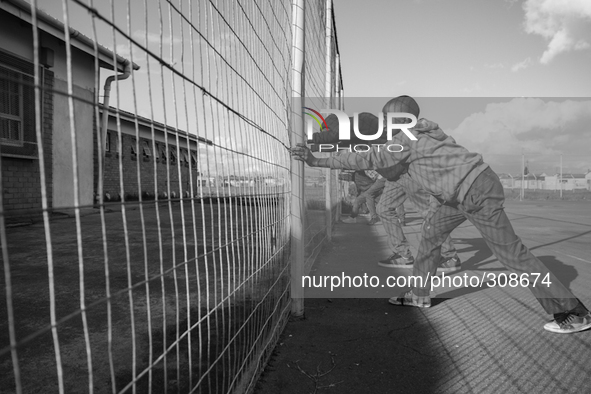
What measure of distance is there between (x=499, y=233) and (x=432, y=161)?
2.55 ft

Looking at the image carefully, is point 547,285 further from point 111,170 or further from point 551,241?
point 111,170

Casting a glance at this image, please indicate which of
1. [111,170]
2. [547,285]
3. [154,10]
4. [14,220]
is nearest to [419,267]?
[547,285]

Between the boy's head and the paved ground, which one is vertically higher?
the boy's head

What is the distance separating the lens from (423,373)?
8.35 ft

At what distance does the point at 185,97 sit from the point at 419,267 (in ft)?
9.75

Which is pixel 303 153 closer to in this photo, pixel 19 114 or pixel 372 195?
→ pixel 372 195

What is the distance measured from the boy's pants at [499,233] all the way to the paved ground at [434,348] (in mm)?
289

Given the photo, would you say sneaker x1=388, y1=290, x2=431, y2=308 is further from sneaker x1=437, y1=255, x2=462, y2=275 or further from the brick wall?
the brick wall

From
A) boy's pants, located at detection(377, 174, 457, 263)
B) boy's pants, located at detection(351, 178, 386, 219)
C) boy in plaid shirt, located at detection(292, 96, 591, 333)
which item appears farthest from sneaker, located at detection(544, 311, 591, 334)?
boy's pants, located at detection(351, 178, 386, 219)

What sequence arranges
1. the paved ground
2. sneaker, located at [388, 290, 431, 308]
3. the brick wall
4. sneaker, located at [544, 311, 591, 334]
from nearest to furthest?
the paved ground → sneaker, located at [544, 311, 591, 334] → sneaker, located at [388, 290, 431, 308] → the brick wall

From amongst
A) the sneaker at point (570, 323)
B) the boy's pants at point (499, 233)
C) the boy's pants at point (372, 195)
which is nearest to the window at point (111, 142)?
the boy's pants at point (372, 195)

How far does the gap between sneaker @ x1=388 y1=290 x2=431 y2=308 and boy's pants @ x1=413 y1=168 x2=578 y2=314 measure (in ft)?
1.78

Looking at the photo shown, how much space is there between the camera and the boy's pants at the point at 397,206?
585 centimetres

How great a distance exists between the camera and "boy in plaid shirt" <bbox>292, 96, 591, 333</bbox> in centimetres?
317
